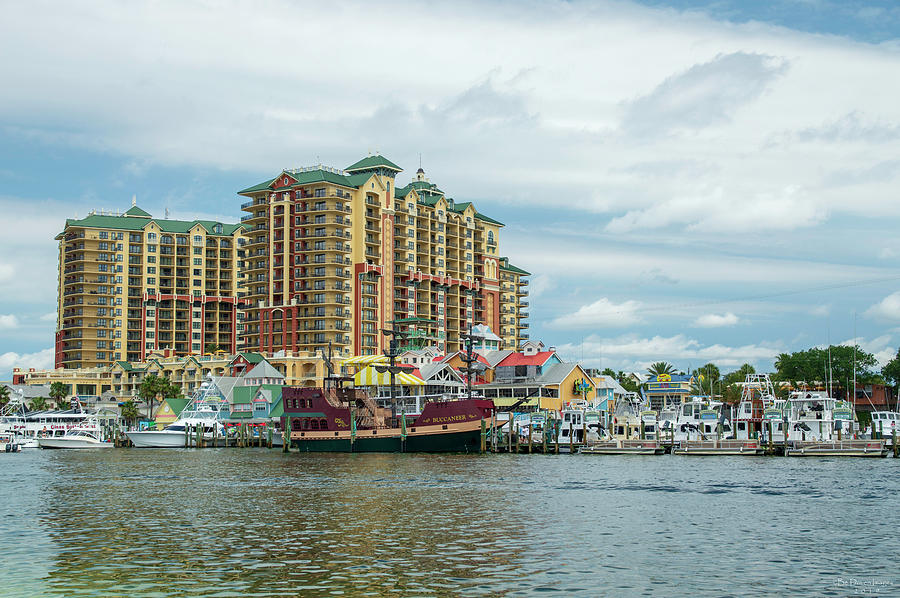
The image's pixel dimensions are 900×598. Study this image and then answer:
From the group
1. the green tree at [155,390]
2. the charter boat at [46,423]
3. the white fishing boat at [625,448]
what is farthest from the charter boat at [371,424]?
the green tree at [155,390]

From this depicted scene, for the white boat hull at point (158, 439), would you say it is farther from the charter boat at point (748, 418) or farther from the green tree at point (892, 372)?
the green tree at point (892, 372)

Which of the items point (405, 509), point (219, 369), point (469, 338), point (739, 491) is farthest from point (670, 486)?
point (219, 369)

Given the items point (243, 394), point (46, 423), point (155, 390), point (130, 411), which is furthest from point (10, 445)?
point (155, 390)

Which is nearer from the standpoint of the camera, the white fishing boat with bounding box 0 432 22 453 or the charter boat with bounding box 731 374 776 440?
the charter boat with bounding box 731 374 776 440

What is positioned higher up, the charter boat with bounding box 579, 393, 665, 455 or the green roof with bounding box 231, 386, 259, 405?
the green roof with bounding box 231, 386, 259, 405

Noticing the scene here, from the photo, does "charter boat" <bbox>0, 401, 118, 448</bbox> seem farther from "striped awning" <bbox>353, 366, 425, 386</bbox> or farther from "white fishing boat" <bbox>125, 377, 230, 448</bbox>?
"striped awning" <bbox>353, 366, 425, 386</bbox>

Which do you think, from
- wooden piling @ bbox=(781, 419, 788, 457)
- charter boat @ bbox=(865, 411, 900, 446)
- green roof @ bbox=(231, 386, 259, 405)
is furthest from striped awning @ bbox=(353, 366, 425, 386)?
charter boat @ bbox=(865, 411, 900, 446)

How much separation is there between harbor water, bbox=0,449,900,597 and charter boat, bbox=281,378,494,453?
32319 millimetres

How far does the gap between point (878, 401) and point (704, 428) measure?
93.0 m

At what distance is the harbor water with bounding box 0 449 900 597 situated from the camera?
32.0 metres

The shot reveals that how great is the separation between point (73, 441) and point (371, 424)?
5077cm

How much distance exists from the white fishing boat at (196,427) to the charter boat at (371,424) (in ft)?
78.8

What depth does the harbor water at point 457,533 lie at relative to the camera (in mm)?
31984

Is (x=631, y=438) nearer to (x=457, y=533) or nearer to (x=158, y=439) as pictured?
(x=158, y=439)
